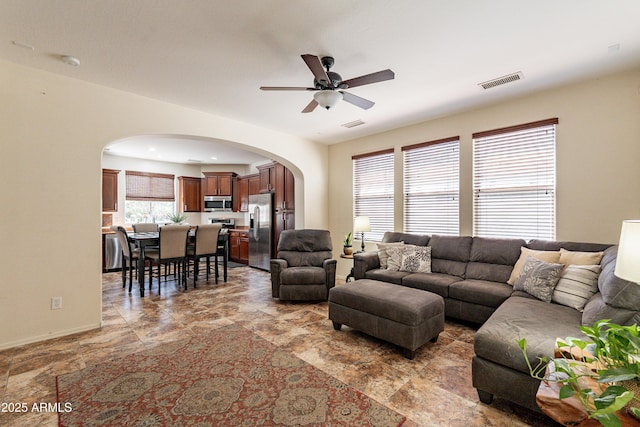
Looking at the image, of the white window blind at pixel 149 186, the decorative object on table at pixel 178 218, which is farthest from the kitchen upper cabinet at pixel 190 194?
the white window blind at pixel 149 186

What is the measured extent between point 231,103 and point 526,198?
13.2 feet

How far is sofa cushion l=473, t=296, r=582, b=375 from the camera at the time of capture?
181 centimetres

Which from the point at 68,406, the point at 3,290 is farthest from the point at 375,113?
the point at 3,290

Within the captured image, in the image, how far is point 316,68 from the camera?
2311mm

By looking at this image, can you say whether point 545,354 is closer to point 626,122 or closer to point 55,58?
point 626,122

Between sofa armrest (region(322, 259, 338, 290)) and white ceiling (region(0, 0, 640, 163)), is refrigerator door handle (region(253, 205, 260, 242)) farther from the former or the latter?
white ceiling (region(0, 0, 640, 163))

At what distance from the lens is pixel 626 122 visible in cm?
302

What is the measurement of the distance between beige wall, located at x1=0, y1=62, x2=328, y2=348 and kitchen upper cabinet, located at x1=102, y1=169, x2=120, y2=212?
165 inches

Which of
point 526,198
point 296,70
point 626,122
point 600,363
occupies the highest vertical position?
point 296,70

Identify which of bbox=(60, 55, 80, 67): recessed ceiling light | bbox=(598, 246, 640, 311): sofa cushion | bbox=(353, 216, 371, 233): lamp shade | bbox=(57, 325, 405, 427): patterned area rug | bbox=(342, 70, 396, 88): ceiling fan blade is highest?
bbox=(60, 55, 80, 67): recessed ceiling light

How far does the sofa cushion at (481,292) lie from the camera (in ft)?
9.96

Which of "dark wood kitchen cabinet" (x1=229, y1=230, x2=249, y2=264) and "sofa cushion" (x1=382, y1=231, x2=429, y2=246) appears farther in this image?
"dark wood kitchen cabinet" (x1=229, y1=230, x2=249, y2=264)

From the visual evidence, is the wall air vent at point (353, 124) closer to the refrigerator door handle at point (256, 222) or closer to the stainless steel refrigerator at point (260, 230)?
the stainless steel refrigerator at point (260, 230)

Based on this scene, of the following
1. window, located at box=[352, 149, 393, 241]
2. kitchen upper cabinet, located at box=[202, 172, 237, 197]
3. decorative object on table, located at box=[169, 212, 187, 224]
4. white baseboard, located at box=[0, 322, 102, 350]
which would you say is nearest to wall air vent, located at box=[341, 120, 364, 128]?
window, located at box=[352, 149, 393, 241]
